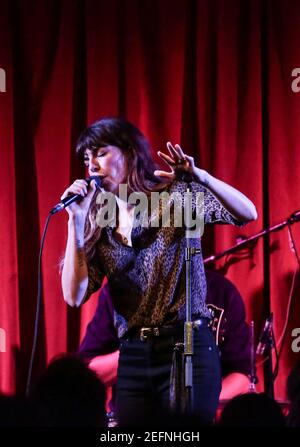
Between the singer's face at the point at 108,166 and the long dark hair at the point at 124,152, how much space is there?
20mm

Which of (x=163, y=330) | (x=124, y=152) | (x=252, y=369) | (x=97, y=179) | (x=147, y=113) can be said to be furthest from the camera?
(x=147, y=113)

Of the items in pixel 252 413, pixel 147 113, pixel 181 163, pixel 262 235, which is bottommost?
pixel 252 413

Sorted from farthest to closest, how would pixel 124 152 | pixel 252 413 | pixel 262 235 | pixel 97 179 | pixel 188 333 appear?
1. pixel 262 235
2. pixel 124 152
3. pixel 97 179
4. pixel 188 333
5. pixel 252 413

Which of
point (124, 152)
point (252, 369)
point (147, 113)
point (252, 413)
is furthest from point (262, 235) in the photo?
point (252, 413)

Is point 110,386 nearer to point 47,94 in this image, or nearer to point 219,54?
point 47,94

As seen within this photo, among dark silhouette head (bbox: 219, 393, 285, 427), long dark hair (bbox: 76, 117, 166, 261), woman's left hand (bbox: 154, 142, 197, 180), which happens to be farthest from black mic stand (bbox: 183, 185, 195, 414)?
dark silhouette head (bbox: 219, 393, 285, 427)

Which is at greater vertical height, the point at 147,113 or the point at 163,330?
the point at 147,113

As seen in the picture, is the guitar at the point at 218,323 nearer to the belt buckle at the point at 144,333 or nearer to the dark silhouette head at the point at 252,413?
the belt buckle at the point at 144,333

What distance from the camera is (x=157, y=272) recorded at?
2.34 meters

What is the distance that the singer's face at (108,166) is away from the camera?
8.21ft

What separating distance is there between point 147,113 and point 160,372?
1785mm

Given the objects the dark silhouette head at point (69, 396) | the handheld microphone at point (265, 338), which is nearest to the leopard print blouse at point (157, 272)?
the dark silhouette head at point (69, 396)

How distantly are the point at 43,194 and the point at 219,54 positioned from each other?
3.87ft

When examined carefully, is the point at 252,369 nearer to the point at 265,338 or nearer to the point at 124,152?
the point at 265,338
